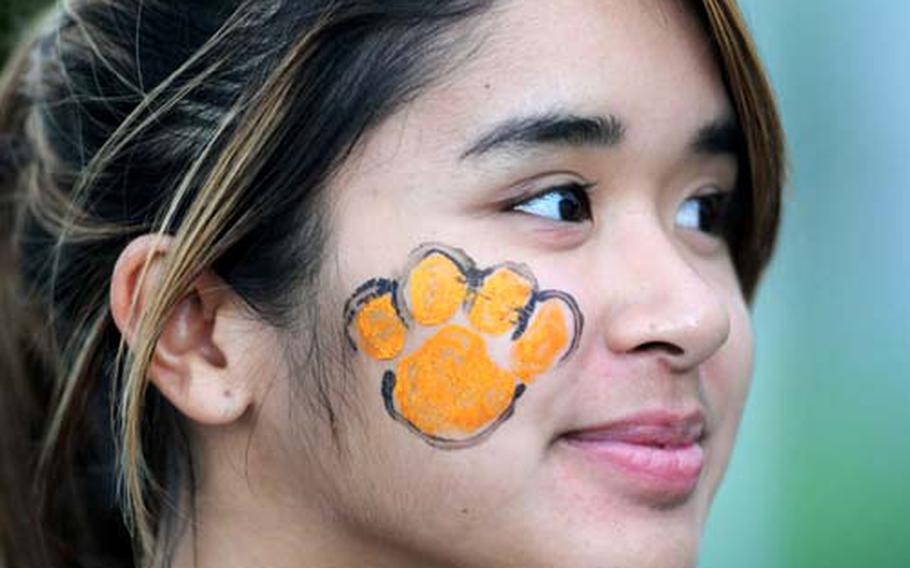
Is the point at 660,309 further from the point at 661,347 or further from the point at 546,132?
the point at 546,132

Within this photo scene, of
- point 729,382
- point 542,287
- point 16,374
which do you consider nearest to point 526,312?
point 542,287

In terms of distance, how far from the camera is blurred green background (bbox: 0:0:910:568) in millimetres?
4121

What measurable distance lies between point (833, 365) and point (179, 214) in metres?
2.45

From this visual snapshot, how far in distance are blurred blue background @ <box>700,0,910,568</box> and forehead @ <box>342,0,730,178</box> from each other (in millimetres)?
1849

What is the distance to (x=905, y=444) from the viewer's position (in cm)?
416

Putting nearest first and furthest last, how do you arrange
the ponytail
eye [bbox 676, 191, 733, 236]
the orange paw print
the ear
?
1. the orange paw print
2. the ear
3. eye [bbox 676, 191, 733, 236]
4. the ponytail

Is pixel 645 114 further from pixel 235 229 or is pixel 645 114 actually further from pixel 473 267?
pixel 235 229

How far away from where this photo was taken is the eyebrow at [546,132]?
7.31 ft

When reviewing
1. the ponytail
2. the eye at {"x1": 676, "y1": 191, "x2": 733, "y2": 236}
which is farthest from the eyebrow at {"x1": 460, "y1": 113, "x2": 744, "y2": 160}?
the ponytail

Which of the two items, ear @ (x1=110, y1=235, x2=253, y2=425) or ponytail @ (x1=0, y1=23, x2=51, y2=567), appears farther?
ponytail @ (x1=0, y1=23, x2=51, y2=567)

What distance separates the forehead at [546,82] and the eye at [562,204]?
0.11 m

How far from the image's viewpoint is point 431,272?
2.22 m

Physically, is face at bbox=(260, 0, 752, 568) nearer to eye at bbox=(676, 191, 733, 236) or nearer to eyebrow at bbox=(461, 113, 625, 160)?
eyebrow at bbox=(461, 113, 625, 160)

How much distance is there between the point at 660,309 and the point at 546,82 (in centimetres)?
37
